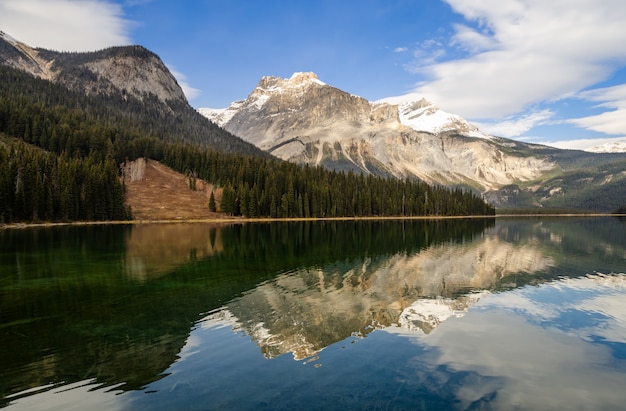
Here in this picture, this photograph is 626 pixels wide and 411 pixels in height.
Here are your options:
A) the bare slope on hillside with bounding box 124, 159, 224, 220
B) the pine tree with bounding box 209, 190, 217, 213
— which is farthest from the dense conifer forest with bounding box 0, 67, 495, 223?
A: the bare slope on hillside with bounding box 124, 159, 224, 220

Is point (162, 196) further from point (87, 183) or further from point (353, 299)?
point (353, 299)

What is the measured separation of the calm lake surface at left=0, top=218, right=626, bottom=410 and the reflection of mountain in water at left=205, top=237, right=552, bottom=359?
175 mm

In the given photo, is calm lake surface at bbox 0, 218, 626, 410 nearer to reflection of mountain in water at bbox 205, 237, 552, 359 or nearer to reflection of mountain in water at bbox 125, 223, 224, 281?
reflection of mountain in water at bbox 205, 237, 552, 359

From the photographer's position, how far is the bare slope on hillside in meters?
161

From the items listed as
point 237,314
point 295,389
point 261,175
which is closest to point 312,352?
point 295,389

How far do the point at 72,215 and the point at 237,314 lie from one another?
12486 cm

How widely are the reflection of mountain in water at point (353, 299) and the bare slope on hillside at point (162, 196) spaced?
401 ft

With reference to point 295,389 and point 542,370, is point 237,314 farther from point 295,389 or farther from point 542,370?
point 542,370


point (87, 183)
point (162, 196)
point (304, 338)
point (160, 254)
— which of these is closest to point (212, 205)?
point (162, 196)

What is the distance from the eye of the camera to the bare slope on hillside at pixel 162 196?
161125mm

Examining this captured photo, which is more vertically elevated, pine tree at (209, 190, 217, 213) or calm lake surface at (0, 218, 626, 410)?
pine tree at (209, 190, 217, 213)

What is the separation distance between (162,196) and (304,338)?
16781 cm

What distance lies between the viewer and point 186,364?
64.6 ft

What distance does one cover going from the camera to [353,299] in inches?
1344
